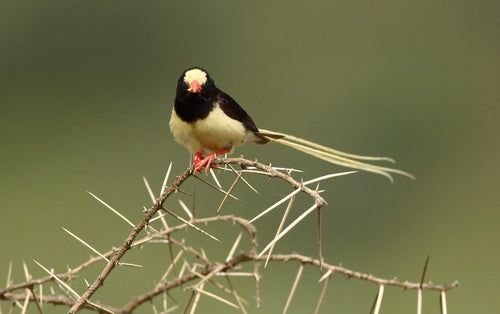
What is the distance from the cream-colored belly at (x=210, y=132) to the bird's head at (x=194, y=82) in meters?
0.08

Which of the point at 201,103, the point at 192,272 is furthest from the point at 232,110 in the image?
the point at 192,272

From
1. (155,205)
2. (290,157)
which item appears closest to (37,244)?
(290,157)

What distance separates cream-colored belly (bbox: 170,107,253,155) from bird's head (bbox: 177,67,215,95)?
78mm

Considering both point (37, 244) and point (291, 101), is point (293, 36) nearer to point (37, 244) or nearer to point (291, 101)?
point (291, 101)

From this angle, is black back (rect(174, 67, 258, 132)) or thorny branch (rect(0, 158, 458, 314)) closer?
thorny branch (rect(0, 158, 458, 314))

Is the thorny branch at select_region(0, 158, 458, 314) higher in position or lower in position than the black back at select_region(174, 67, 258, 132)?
lower

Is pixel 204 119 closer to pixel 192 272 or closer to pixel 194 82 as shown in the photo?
pixel 194 82

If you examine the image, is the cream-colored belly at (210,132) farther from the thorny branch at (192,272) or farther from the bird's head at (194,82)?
the thorny branch at (192,272)

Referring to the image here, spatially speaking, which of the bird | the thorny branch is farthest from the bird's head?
the thorny branch

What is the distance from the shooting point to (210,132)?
104 inches

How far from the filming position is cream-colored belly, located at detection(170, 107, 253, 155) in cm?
265

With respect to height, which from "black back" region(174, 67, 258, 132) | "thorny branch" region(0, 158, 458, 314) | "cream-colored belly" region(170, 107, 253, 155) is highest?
"black back" region(174, 67, 258, 132)

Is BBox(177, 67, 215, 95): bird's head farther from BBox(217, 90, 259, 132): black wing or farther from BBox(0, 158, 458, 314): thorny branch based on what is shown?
BBox(0, 158, 458, 314): thorny branch

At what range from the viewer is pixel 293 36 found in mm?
11656
